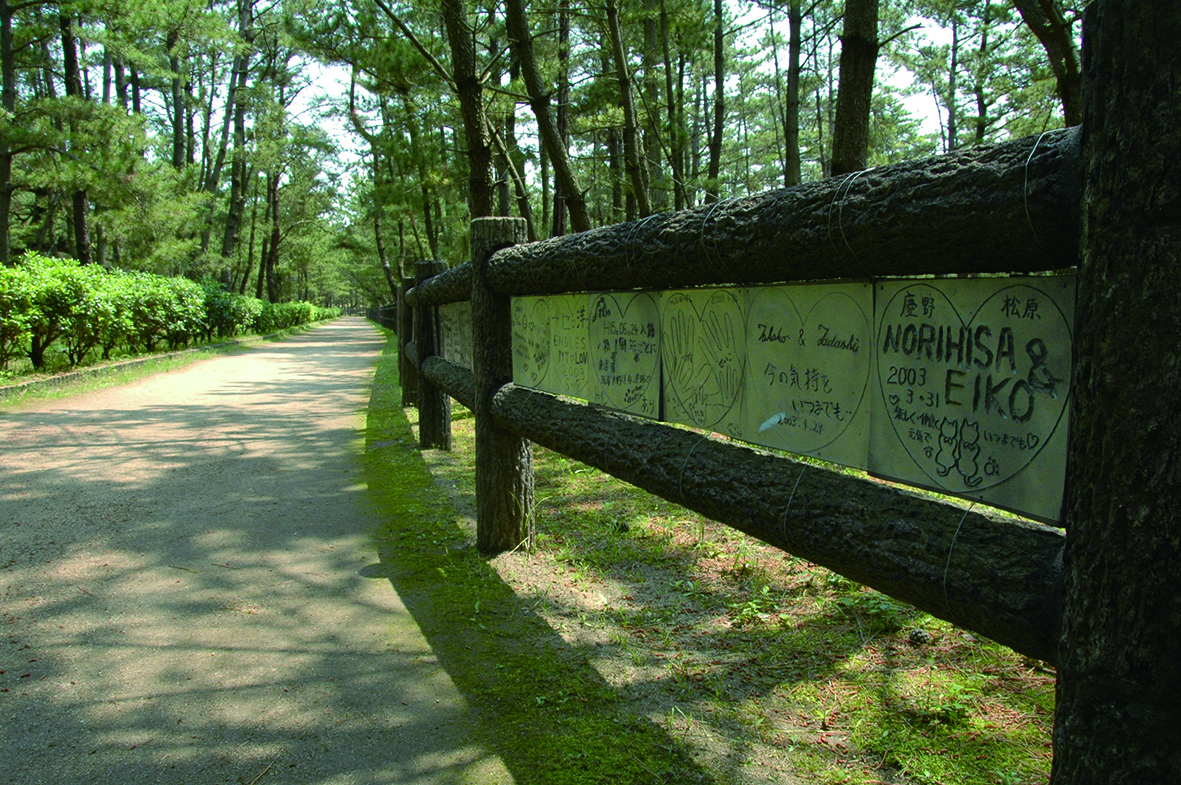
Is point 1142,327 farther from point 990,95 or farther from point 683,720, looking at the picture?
point 990,95

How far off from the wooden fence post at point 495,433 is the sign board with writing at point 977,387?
97.6 inches

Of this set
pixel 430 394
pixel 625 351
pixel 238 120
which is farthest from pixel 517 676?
pixel 238 120

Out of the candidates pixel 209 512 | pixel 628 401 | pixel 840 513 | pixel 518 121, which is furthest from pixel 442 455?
pixel 518 121

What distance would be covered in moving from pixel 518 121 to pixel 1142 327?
A: 1545 centimetres

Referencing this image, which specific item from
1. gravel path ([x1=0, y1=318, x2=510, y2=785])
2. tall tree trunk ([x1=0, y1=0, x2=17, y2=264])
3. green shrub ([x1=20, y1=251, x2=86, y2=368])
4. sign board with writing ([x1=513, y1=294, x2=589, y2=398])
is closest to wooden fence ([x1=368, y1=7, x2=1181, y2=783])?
sign board with writing ([x1=513, y1=294, x2=589, y2=398])

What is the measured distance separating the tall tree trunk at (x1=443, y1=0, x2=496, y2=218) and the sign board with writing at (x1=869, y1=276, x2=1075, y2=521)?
597cm

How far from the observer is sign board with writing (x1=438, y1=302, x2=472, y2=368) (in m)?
5.32

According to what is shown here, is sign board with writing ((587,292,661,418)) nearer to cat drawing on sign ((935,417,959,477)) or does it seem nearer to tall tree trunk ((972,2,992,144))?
cat drawing on sign ((935,417,959,477))

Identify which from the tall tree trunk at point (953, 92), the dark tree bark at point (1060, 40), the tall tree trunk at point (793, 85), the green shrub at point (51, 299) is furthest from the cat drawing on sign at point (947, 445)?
the tall tree trunk at point (953, 92)

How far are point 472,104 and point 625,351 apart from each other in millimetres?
4899

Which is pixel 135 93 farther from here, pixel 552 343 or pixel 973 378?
pixel 973 378

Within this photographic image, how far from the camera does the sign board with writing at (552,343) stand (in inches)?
133

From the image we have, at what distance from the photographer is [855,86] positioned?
14.6 ft

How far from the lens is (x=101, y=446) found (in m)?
6.77
